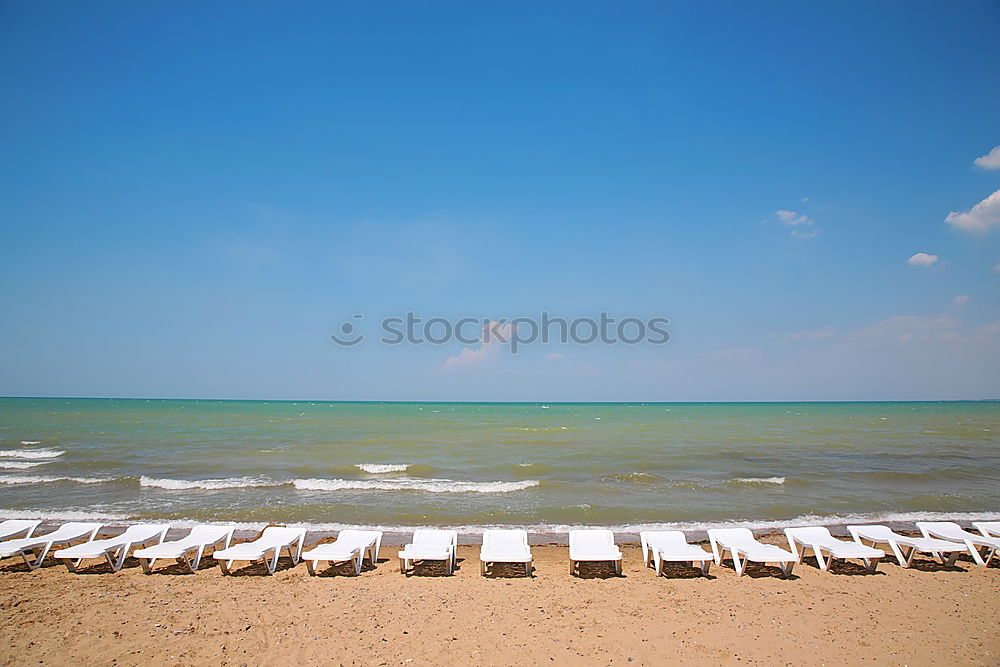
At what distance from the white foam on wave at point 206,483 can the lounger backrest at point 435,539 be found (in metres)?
10.6

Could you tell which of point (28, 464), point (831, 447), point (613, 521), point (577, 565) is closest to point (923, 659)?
point (577, 565)

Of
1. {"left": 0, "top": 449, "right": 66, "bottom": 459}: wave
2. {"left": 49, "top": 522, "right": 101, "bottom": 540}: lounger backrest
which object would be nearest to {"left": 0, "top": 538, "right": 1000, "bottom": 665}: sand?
{"left": 49, "top": 522, "right": 101, "bottom": 540}: lounger backrest

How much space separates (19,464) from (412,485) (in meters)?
17.9

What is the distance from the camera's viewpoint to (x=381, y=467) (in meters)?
22.4

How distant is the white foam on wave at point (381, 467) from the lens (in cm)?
2184

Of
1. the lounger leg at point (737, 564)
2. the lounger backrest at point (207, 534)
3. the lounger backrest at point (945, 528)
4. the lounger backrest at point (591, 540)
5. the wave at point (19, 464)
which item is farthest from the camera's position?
the wave at point (19, 464)

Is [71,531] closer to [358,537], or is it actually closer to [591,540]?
[358,537]

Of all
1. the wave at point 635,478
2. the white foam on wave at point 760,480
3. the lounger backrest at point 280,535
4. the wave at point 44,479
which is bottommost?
the wave at point 44,479

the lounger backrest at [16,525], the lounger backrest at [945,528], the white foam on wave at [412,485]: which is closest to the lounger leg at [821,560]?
the lounger backrest at [945,528]

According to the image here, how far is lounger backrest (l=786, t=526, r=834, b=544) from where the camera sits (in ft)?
31.3

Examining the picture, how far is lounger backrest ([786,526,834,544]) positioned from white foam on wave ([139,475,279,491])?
16181 millimetres

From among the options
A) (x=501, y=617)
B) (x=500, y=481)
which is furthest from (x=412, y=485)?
(x=501, y=617)

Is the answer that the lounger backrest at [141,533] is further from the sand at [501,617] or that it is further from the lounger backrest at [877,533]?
the lounger backrest at [877,533]

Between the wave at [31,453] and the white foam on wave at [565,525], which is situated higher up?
the wave at [31,453]
